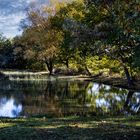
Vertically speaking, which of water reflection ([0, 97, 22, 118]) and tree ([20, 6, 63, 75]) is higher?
tree ([20, 6, 63, 75])

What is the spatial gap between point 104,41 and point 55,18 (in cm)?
6887

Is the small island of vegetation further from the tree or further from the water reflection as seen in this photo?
the water reflection

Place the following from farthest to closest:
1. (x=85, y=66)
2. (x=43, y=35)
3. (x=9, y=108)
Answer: (x=43, y=35)
(x=85, y=66)
(x=9, y=108)

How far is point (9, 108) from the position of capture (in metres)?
40.2

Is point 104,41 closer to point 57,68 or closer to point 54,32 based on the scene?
point 54,32

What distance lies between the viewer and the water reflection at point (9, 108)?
36.3m

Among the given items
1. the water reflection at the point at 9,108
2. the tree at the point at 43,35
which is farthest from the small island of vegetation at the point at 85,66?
the water reflection at the point at 9,108

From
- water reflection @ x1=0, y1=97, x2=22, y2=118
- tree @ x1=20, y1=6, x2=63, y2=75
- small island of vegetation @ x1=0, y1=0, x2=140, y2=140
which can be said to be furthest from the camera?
tree @ x1=20, y1=6, x2=63, y2=75

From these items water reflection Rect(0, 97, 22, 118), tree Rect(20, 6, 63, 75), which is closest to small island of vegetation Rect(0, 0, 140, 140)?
tree Rect(20, 6, 63, 75)

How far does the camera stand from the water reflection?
36312 millimetres

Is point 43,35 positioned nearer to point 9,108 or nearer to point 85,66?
point 85,66

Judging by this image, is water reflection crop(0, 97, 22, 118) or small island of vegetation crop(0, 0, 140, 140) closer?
small island of vegetation crop(0, 0, 140, 140)

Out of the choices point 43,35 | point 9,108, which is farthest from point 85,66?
point 9,108

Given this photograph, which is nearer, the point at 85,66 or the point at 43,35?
the point at 85,66
